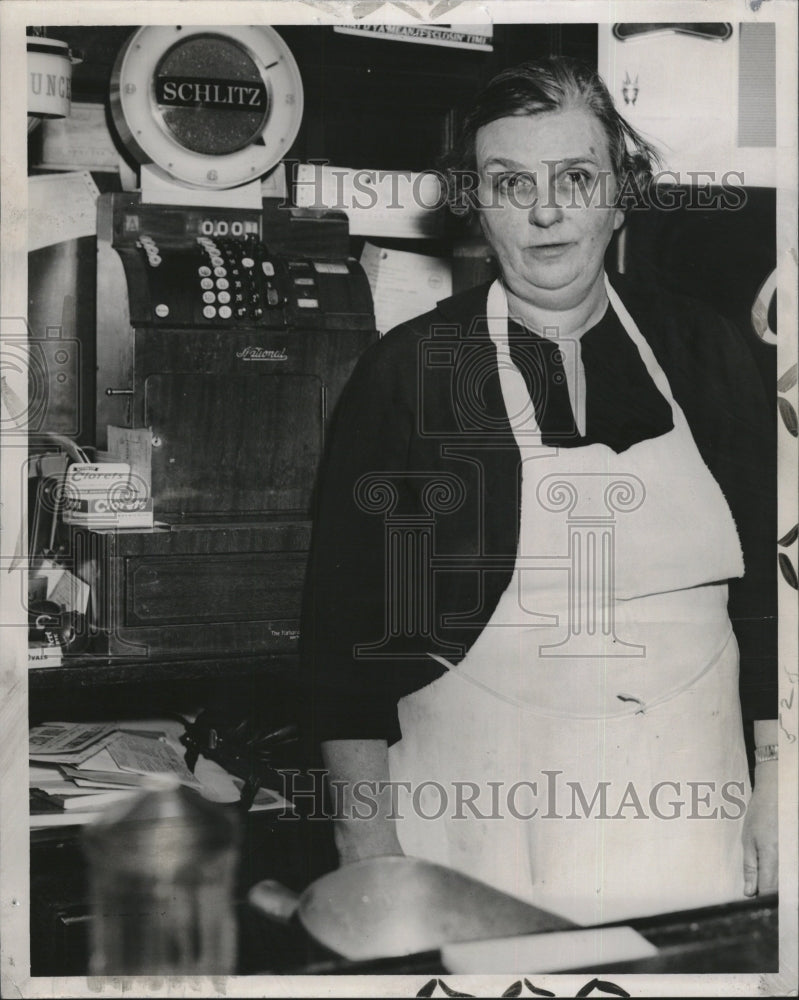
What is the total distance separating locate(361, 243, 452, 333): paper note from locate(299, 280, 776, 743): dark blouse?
33 mm

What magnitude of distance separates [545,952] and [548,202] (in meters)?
1.54

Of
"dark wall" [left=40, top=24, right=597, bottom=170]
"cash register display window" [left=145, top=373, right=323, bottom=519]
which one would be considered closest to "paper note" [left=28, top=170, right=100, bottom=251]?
"dark wall" [left=40, top=24, right=597, bottom=170]

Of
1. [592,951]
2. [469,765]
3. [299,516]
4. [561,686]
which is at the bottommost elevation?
[592,951]

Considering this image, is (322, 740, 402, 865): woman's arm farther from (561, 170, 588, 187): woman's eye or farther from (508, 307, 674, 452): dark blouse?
(561, 170, 588, 187): woman's eye

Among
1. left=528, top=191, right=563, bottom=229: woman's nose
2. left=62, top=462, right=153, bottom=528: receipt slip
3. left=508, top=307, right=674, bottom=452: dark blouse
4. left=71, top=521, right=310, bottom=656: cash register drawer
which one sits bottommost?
left=71, top=521, right=310, bottom=656: cash register drawer

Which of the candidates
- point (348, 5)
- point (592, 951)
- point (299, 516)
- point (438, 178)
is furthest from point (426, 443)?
point (592, 951)

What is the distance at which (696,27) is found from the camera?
239 centimetres

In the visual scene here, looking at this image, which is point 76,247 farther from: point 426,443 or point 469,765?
point 469,765

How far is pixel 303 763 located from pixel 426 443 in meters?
0.71

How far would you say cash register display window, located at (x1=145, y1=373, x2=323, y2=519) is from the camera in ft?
7.75

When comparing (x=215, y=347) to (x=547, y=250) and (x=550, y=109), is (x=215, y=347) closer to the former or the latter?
(x=547, y=250)

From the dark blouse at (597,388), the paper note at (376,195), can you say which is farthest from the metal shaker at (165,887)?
the paper note at (376,195)

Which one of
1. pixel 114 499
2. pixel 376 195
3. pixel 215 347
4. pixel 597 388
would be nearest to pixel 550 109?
pixel 376 195

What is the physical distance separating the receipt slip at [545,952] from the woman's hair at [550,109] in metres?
1.51
